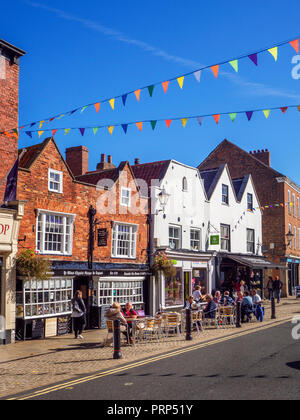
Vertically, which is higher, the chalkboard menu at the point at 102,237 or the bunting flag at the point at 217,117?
the bunting flag at the point at 217,117

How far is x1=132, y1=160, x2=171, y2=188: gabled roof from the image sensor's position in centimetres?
2441

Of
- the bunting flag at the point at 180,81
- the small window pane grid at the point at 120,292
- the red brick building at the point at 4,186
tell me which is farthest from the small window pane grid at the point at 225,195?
the bunting flag at the point at 180,81

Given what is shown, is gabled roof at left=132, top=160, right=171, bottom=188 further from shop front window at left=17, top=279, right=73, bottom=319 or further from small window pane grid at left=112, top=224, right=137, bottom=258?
shop front window at left=17, top=279, right=73, bottom=319

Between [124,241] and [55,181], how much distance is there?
498 cm

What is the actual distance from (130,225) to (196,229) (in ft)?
20.2

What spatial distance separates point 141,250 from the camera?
72.8 feet

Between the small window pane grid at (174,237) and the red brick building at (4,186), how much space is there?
405 inches

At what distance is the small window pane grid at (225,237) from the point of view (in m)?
29.2

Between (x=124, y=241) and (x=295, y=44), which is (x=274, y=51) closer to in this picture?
(x=295, y=44)

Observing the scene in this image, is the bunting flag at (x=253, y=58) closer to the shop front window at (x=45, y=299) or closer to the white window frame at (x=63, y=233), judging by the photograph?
the white window frame at (x=63, y=233)

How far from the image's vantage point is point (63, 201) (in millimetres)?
17984

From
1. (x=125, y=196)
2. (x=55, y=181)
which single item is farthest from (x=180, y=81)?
(x=125, y=196)
